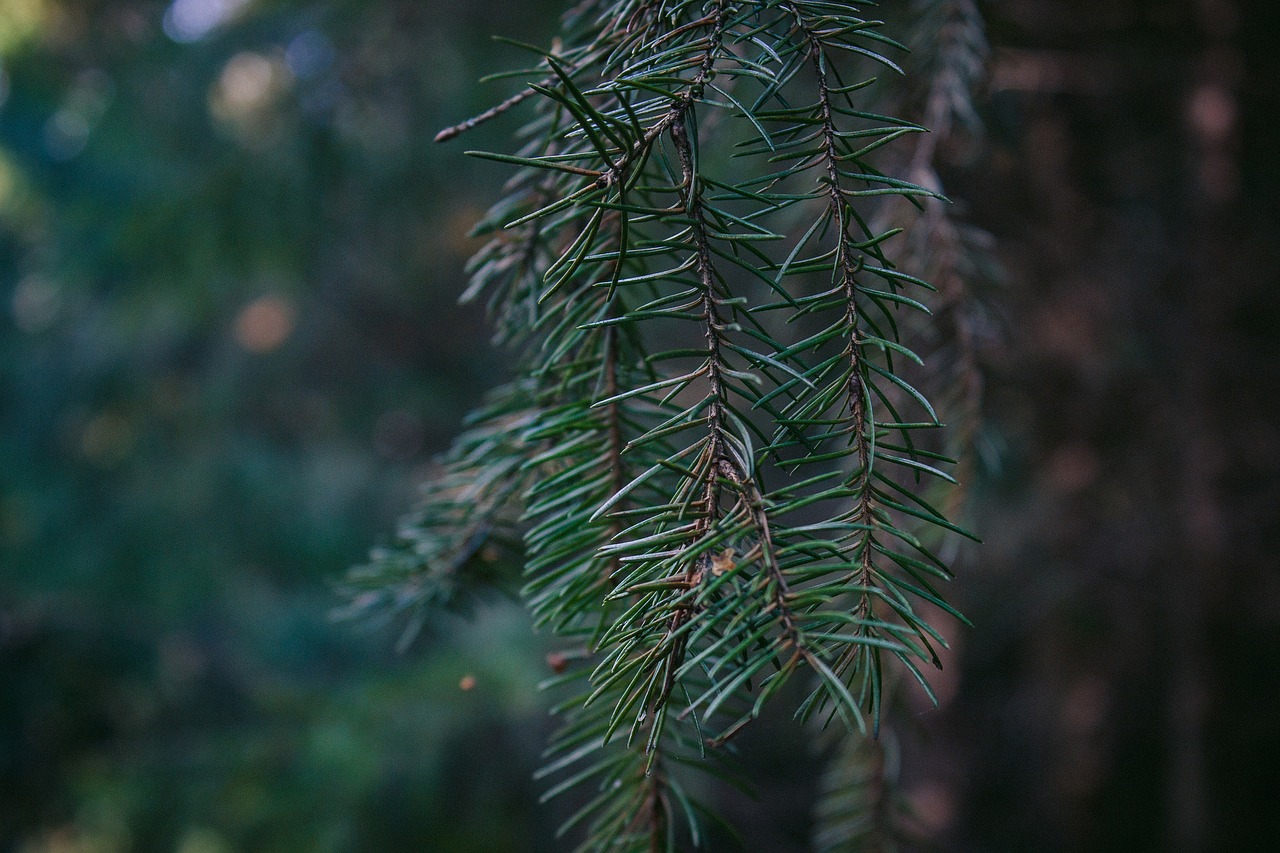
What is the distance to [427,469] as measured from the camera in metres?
3.58

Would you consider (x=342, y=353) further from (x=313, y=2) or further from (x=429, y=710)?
(x=429, y=710)

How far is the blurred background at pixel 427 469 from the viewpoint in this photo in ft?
5.40

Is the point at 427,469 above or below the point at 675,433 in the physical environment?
above

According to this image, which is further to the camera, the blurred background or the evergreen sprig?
the blurred background

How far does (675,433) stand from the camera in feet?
0.91

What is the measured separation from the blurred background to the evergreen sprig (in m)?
0.38

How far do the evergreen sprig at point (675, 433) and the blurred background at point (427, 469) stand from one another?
1.24 ft

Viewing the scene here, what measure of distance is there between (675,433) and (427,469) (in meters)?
3.44

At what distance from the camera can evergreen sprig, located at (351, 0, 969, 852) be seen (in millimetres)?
242

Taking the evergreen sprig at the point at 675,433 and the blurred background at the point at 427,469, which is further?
the blurred background at the point at 427,469

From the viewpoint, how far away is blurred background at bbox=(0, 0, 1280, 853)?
1646mm

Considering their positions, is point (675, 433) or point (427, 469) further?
point (427, 469)

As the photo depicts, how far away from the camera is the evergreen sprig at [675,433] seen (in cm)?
24

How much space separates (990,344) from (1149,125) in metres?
1.77
